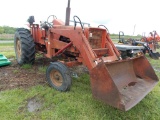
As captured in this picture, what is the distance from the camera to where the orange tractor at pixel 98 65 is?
2.89 metres

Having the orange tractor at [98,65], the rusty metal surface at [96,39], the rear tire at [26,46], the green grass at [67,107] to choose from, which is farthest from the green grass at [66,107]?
the rear tire at [26,46]

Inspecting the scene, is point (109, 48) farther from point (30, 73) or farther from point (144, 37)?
point (144, 37)

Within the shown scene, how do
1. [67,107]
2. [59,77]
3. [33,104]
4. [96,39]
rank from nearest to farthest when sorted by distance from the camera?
[67,107] < [33,104] < [59,77] < [96,39]

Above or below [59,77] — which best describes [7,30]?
above

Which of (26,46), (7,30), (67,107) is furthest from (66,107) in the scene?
(7,30)

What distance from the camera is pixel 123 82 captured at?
11.9ft

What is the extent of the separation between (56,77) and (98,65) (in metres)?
1.32

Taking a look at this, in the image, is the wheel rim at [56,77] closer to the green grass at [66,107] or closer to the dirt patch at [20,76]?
the green grass at [66,107]

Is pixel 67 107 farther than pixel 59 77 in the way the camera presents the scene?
No

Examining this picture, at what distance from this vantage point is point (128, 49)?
6.57 metres

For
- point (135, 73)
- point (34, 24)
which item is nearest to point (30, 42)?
point (34, 24)

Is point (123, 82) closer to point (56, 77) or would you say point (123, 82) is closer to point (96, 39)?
point (96, 39)

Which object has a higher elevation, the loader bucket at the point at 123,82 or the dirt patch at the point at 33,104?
the loader bucket at the point at 123,82

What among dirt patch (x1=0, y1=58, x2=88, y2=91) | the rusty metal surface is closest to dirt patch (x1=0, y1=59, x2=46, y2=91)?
dirt patch (x1=0, y1=58, x2=88, y2=91)
